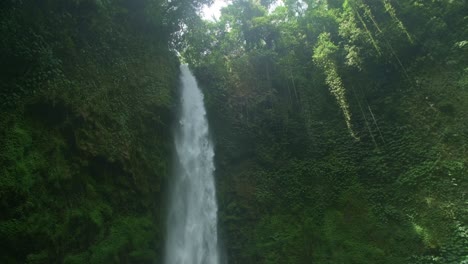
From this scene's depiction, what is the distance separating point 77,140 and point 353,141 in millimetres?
9554

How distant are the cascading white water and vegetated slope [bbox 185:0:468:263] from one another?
564 mm

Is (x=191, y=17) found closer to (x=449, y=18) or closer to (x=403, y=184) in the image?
(x=449, y=18)

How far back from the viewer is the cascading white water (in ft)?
39.4

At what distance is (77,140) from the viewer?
9.39 m

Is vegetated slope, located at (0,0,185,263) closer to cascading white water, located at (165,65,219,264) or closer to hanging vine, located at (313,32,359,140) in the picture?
cascading white water, located at (165,65,219,264)

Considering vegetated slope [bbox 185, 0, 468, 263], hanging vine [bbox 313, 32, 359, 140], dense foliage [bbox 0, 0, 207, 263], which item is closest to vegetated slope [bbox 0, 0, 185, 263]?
dense foliage [bbox 0, 0, 207, 263]

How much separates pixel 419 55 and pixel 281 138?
606 centimetres

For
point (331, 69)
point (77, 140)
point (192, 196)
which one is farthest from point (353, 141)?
point (77, 140)

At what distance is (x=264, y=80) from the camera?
17812 mm

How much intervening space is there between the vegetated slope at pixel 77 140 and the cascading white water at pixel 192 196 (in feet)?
2.50

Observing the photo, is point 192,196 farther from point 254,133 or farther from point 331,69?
point 331,69

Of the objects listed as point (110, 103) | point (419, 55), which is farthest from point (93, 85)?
point (419, 55)

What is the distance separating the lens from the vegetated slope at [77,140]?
7719mm

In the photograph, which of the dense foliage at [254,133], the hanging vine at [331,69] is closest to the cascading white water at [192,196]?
the dense foliage at [254,133]
